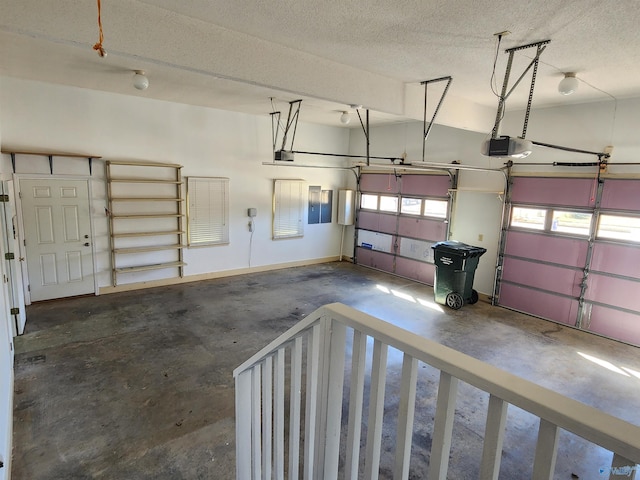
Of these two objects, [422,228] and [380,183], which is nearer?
[422,228]

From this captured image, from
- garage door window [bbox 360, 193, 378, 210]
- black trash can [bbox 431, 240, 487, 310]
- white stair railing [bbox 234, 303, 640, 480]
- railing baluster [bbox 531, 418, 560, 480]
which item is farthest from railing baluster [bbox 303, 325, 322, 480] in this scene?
garage door window [bbox 360, 193, 378, 210]

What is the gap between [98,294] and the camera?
6.45 metres

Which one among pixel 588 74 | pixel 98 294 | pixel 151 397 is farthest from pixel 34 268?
pixel 588 74

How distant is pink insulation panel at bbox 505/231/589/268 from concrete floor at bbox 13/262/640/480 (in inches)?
42.7

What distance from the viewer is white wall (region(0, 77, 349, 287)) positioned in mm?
5609

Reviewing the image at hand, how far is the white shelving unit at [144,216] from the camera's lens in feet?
21.1

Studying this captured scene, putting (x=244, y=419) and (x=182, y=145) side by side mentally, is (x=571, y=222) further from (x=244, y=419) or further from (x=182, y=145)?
(x=182, y=145)

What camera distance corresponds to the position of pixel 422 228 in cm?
816

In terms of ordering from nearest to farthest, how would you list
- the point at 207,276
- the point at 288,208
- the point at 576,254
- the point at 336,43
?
the point at 336,43 < the point at 576,254 < the point at 207,276 < the point at 288,208

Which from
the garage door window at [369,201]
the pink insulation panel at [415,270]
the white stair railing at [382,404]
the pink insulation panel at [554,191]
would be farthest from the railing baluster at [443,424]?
the garage door window at [369,201]

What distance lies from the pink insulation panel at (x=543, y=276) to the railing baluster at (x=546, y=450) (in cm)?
631

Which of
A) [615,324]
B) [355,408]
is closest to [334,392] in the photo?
[355,408]

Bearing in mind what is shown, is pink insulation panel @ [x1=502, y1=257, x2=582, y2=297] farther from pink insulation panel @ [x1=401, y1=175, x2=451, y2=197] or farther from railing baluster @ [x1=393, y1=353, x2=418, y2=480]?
railing baluster @ [x1=393, y1=353, x2=418, y2=480]

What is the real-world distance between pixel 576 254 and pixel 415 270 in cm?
318
